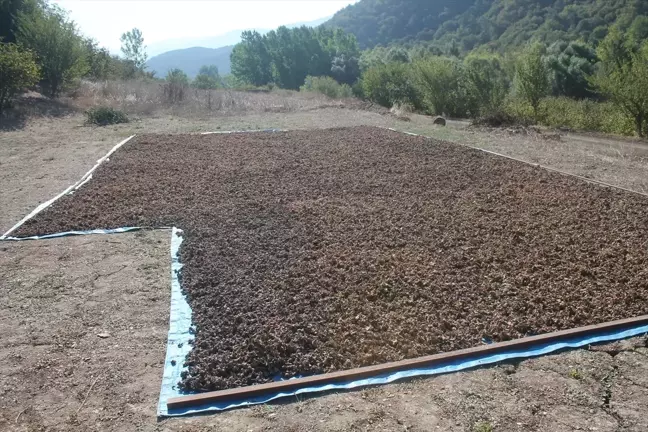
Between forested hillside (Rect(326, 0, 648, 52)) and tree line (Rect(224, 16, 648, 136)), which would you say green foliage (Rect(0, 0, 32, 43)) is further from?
forested hillside (Rect(326, 0, 648, 52))

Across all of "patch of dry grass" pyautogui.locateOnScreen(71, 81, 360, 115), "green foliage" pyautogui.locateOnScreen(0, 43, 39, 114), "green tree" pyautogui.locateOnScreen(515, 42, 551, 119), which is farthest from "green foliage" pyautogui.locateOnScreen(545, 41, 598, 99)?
"green foliage" pyautogui.locateOnScreen(0, 43, 39, 114)

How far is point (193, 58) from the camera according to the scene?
126 metres

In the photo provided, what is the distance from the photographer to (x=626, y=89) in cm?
1128

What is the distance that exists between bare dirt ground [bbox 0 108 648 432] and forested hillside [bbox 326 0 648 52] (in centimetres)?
3511

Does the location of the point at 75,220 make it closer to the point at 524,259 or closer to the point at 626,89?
the point at 524,259

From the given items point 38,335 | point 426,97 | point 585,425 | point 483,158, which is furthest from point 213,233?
point 426,97

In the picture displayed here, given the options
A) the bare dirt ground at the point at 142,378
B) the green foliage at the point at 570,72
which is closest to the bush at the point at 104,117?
the bare dirt ground at the point at 142,378

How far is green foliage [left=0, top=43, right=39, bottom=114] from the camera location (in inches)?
475

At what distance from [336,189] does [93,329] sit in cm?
368

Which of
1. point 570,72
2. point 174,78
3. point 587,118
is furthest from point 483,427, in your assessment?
point 570,72

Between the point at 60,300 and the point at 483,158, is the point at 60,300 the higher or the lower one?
the lower one

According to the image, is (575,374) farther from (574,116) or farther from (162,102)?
(162,102)

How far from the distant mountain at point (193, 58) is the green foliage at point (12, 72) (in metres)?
106

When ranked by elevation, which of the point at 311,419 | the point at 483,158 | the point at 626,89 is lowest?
the point at 311,419
